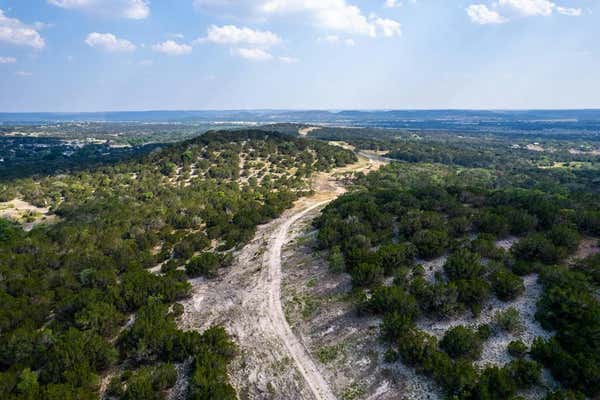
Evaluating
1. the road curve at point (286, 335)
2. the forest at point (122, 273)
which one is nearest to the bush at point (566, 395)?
the road curve at point (286, 335)

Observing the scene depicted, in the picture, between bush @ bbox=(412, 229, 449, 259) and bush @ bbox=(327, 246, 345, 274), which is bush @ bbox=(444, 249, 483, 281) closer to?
bush @ bbox=(412, 229, 449, 259)

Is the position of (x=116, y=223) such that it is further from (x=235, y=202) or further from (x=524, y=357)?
(x=524, y=357)

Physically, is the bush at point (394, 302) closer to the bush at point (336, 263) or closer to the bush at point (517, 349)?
the bush at point (517, 349)

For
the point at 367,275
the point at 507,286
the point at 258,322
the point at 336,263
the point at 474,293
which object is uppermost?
the point at 507,286

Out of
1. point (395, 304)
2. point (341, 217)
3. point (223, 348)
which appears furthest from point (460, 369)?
point (341, 217)

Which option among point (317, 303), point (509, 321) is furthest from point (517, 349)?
point (317, 303)

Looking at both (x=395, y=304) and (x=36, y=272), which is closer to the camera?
(x=395, y=304)

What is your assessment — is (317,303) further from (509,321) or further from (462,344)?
(509,321)
